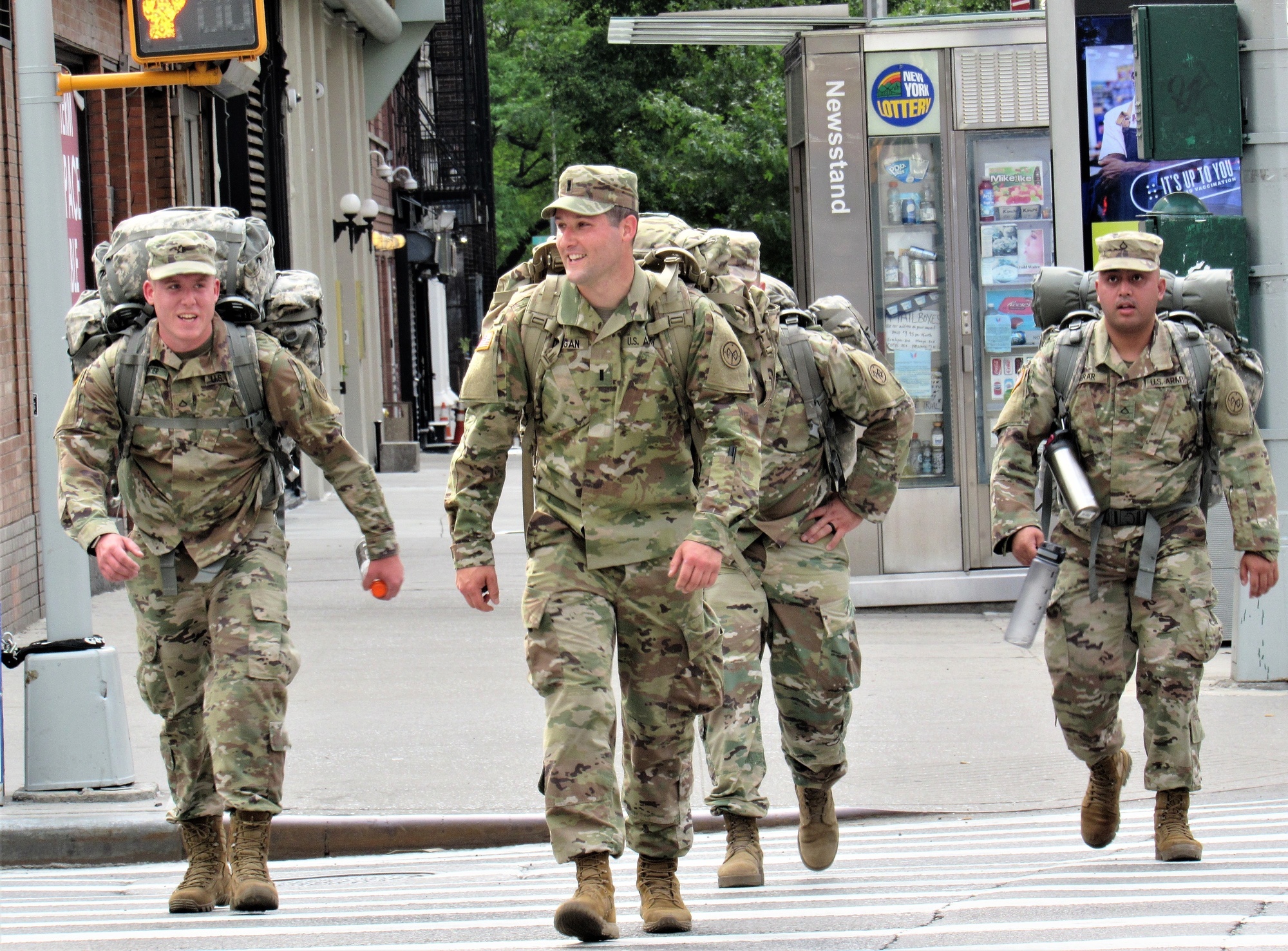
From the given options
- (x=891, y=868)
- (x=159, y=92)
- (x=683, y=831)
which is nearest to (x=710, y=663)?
(x=683, y=831)

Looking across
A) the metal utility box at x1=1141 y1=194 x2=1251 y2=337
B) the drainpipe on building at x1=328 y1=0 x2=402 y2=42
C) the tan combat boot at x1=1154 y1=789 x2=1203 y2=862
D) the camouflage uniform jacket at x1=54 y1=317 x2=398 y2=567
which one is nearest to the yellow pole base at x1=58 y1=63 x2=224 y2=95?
the camouflage uniform jacket at x1=54 y1=317 x2=398 y2=567

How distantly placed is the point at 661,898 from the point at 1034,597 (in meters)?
1.72

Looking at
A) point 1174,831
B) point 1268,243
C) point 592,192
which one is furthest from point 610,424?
point 1268,243

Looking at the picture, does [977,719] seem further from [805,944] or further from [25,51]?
[25,51]

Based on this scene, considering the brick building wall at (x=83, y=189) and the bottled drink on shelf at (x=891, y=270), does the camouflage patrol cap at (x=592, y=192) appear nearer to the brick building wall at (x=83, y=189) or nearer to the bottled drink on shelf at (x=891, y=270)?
the brick building wall at (x=83, y=189)

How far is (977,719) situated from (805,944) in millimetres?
3989

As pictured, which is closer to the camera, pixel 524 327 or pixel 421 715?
pixel 524 327

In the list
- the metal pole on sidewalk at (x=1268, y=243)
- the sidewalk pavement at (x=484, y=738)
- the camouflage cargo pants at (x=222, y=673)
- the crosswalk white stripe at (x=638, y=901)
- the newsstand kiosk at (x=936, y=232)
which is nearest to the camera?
the crosswalk white stripe at (x=638, y=901)

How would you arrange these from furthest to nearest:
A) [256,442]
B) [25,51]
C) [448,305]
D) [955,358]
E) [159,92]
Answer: [448,305]
[159,92]
[955,358]
[25,51]
[256,442]

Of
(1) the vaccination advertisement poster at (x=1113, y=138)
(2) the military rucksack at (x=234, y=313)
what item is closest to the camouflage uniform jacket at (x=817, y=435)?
(2) the military rucksack at (x=234, y=313)

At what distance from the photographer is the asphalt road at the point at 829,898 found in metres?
4.64

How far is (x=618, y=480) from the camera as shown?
15.8 feet

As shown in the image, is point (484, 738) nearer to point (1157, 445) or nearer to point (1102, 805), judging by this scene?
point (1102, 805)

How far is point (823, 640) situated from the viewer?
5711 millimetres
